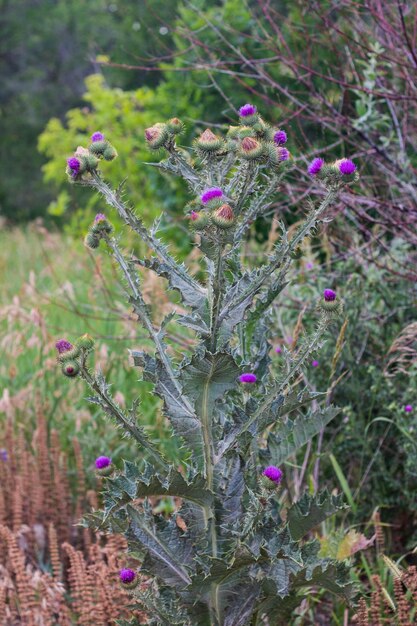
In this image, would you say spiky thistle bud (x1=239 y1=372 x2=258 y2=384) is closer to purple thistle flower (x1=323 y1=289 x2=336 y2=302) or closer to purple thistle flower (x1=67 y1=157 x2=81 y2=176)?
purple thistle flower (x1=323 y1=289 x2=336 y2=302)

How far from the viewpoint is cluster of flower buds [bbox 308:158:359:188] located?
5.92 feet

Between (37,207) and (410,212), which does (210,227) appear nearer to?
(410,212)

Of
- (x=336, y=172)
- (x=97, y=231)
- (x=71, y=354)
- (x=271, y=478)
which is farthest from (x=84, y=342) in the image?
(x=336, y=172)

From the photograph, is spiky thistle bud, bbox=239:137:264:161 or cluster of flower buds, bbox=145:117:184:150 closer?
spiky thistle bud, bbox=239:137:264:161

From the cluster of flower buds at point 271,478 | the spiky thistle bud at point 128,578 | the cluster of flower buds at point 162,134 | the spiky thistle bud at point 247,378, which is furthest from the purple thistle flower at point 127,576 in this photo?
the cluster of flower buds at point 162,134

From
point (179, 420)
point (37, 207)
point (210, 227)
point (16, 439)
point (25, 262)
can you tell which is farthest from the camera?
point (37, 207)

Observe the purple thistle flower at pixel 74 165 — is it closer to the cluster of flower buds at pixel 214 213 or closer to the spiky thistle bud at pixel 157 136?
the spiky thistle bud at pixel 157 136

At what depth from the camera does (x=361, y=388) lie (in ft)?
10.3

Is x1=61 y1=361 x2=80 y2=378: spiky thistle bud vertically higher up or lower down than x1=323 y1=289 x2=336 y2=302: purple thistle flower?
lower down

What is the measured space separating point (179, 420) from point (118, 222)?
18.4 ft

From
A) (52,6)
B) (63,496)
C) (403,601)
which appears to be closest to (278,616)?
(403,601)

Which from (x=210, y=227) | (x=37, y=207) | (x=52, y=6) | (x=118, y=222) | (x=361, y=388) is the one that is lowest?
(x=37, y=207)

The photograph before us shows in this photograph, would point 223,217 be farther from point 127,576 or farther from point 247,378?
point 127,576

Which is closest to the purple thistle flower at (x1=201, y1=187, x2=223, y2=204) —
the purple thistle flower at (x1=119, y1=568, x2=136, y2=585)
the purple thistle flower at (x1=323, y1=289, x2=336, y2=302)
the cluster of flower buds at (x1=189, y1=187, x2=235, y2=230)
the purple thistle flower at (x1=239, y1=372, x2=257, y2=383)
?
the cluster of flower buds at (x1=189, y1=187, x2=235, y2=230)
